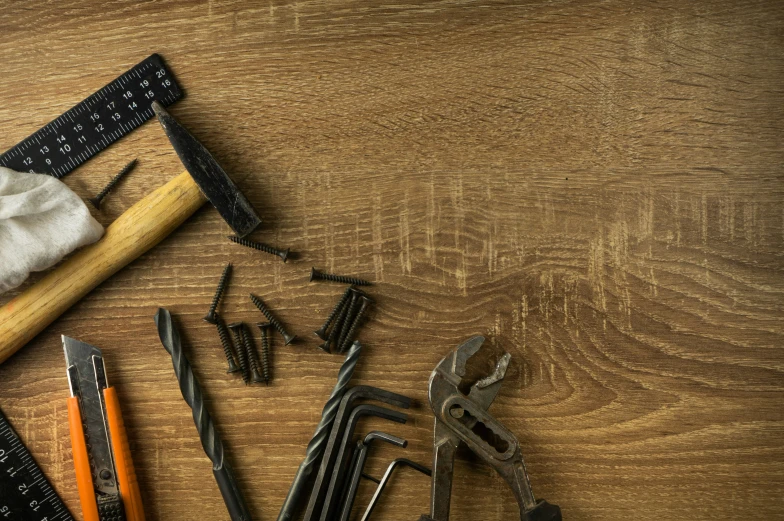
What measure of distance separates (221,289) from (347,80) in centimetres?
66

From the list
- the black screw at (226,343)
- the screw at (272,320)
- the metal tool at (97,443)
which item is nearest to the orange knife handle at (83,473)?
the metal tool at (97,443)

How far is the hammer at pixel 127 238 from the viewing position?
5.22 ft

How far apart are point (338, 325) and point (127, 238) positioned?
59cm

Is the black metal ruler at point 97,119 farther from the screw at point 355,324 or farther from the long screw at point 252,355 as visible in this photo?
the screw at point 355,324

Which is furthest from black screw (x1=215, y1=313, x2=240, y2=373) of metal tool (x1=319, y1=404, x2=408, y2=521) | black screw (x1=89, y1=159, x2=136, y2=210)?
black screw (x1=89, y1=159, x2=136, y2=210)

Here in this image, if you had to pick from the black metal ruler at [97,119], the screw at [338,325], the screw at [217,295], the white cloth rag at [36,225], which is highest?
the black metal ruler at [97,119]

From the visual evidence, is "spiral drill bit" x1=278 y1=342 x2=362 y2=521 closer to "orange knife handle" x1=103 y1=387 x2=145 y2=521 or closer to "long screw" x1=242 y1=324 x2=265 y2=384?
"long screw" x1=242 y1=324 x2=265 y2=384

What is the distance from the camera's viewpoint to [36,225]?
5.29 ft

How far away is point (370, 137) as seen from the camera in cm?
169

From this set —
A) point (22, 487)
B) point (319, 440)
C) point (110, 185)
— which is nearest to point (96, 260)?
point (110, 185)

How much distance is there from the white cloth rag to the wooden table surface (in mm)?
96

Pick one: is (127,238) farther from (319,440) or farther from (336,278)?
(319,440)

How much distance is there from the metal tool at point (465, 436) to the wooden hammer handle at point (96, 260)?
789 millimetres

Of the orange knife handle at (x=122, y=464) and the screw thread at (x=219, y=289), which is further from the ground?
the screw thread at (x=219, y=289)
